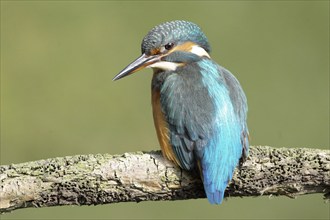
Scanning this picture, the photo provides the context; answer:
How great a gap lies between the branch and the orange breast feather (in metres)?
0.03

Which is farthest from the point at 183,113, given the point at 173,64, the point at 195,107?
the point at 173,64

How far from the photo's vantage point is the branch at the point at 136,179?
5.43ft

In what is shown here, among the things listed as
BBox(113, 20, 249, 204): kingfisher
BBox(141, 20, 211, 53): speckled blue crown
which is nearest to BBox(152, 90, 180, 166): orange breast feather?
BBox(113, 20, 249, 204): kingfisher

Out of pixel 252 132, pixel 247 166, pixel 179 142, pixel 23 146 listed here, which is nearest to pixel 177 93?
pixel 179 142

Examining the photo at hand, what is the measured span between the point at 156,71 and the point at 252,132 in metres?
1.23

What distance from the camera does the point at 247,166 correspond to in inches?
67.5

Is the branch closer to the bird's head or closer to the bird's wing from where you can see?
the bird's wing

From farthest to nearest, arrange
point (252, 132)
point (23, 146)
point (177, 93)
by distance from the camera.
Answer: point (23, 146) < point (252, 132) < point (177, 93)

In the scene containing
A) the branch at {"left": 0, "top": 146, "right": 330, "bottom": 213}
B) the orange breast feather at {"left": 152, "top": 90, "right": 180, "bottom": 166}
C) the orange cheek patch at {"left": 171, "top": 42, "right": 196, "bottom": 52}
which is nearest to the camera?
the branch at {"left": 0, "top": 146, "right": 330, "bottom": 213}

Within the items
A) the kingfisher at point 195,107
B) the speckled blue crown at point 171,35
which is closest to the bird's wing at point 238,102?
the kingfisher at point 195,107

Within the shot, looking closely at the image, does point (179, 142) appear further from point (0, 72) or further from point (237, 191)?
point (0, 72)

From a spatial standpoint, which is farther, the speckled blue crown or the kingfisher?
the speckled blue crown

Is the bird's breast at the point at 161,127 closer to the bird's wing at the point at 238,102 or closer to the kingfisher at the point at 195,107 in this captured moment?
the kingfisher at the point at 195,107

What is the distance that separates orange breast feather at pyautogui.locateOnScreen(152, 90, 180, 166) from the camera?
5.77ft
